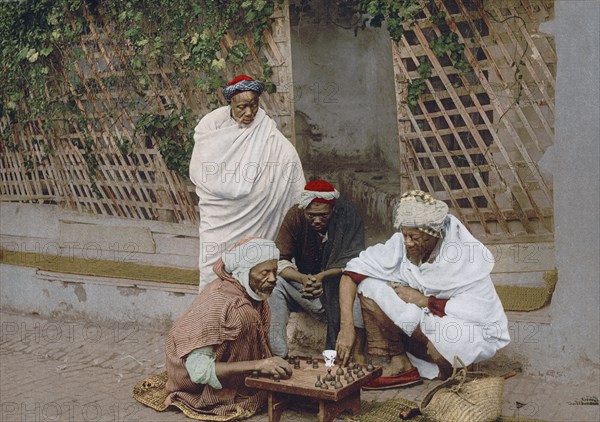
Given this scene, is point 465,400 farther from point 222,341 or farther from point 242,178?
point 242,178

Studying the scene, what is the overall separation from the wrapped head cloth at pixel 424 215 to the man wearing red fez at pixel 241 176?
1.32 m

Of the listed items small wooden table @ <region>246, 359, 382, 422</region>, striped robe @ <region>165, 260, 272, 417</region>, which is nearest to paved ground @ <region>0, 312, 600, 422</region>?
striped robe @ <region>165, 260, 272, 417</region>

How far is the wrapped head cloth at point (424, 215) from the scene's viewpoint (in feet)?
19.6

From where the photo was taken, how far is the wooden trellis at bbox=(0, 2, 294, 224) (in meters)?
7.97

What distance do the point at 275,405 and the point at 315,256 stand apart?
4.85 ft

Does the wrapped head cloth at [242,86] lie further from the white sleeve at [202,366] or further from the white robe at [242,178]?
the white sleeve at [202,366]

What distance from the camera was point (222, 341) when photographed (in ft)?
18.8

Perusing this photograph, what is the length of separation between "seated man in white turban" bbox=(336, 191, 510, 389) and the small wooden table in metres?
0.34

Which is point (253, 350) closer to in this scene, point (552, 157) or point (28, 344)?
point (552, 157)

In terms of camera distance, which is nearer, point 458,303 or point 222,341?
point 222,341

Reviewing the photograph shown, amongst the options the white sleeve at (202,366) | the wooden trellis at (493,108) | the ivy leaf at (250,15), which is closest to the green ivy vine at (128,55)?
the ivy leaf at (250,15)

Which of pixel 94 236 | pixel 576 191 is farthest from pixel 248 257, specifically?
pixel 94 236

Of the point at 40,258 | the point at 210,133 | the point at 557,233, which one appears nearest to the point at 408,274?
the point at 557,233

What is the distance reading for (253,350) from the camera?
594 centimetres
